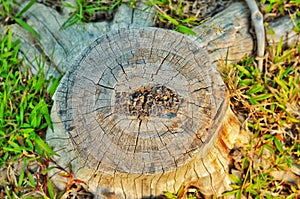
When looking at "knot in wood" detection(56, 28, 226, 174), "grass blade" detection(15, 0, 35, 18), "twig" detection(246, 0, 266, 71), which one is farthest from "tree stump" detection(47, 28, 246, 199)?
"grass blade" detection(15, 0, 35, 18)

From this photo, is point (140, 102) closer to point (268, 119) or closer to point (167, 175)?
point (167, 175)

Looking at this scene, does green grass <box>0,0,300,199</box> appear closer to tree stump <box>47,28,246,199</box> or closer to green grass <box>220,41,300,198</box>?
green grass <box>220,41,300,198</box>

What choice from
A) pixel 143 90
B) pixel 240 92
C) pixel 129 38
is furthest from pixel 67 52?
pixel 240 92

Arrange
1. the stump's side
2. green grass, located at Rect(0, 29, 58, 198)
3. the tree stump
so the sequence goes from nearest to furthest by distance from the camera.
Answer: the tree stump → the stump's side → green grass, located at Rect(0, 29, 58, 198)

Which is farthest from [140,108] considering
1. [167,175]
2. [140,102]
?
[167,175]

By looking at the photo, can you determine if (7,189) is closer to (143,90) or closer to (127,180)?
(127,180)

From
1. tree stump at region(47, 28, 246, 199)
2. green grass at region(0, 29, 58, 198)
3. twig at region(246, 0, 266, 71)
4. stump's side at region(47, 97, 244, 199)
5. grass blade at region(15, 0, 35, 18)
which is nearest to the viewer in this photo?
tree stump at region(47, 28, 246, 199)

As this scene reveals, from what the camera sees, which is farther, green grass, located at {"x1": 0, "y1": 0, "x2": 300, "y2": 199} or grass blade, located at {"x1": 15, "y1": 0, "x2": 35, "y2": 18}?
grass blade, located at {"x1": 15, "y1": 0, "x2": 35, "y2": 18}
